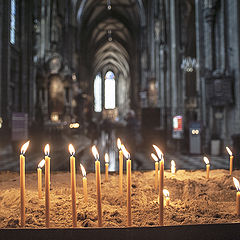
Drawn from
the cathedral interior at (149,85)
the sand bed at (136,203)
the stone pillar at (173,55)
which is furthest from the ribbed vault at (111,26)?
the sand bed at (136,203)

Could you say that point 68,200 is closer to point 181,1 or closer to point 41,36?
point 181,1

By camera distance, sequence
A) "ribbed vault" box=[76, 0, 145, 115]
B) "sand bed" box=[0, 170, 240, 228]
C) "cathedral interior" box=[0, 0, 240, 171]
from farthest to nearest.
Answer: "ribbed vault" box=[76, 0, 145, 115], "cathedral interior" box=[0, 0, 240, 171], "sand bed" box=[0, 170, 240, 228]

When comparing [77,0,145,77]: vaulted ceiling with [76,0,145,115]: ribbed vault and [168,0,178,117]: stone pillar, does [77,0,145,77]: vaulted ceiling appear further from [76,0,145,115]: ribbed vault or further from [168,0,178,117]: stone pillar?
[168,0,178,117]: stone pillar

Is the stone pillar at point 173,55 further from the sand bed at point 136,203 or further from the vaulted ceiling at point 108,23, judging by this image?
the vaulted ceiling at point 108,23

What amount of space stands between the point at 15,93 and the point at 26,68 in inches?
69.5

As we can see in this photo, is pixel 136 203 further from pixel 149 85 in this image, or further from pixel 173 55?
pixel 149 85

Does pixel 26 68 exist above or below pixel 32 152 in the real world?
above

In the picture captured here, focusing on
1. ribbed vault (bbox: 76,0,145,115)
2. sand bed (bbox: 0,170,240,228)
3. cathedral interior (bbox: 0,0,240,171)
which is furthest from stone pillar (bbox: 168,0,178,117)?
ribbed vault (bbox: 76,0,145,115)

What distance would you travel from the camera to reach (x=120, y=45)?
4406 centimetres

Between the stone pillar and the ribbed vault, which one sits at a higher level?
the ribbed vault

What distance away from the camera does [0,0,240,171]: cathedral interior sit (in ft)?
29.8

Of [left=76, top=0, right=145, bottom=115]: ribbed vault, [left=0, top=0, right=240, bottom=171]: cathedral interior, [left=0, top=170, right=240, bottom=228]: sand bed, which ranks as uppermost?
[left=76, top=0, right=145, bottom=115]: ribbed vault

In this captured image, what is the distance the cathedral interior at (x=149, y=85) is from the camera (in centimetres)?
909

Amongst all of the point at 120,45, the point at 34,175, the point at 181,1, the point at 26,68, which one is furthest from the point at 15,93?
the point at 120,45
